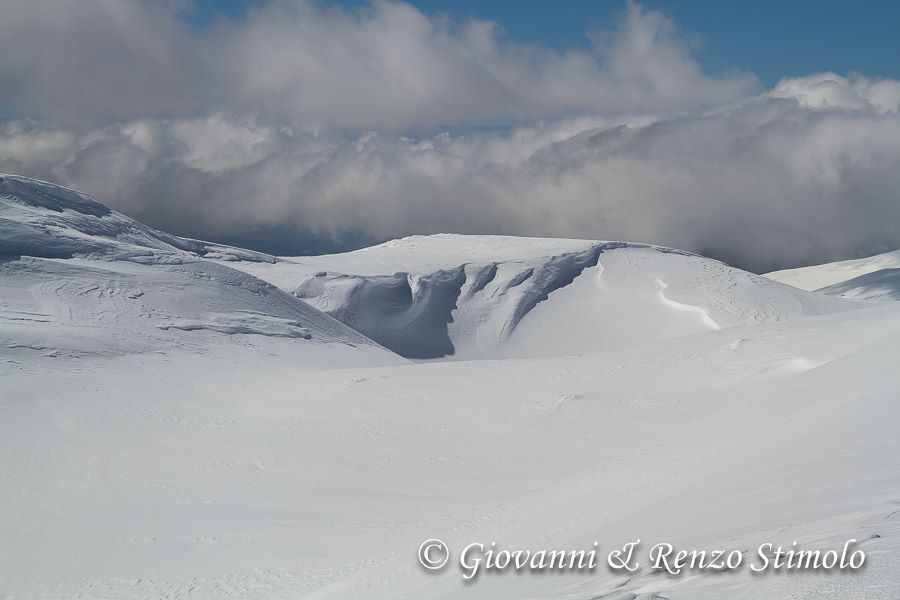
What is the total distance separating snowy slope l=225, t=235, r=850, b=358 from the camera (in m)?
72.6

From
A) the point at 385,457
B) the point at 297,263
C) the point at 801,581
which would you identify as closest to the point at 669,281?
the point at 297,263

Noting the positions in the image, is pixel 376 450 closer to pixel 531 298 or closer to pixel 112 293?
pixel 112 293

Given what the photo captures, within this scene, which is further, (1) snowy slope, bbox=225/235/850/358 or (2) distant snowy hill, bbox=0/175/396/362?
(1) snowy slope, bbox=225/235/850/358

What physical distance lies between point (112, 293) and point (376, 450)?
96.4 feet

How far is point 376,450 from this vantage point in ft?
79.2

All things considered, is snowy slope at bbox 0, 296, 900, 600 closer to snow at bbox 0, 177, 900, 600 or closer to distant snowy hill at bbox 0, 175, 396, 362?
snow at bbox 0, 177, 900, 600

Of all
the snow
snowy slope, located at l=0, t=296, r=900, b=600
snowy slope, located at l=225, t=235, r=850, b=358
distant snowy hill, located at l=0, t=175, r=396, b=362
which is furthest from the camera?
snowy slope, located at l=225, t=235, r=850, b=358

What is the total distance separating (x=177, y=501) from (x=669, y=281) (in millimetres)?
68341

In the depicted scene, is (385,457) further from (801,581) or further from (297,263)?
(297,263)

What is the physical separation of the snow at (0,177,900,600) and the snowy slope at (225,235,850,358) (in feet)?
79.3

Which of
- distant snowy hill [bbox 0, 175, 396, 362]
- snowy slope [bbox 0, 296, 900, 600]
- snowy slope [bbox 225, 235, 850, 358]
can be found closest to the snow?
snowy slope [bbox 0, 296, 900, 600]

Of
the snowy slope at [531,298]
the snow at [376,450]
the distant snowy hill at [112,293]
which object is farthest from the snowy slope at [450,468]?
the snowy slope at [531,298]

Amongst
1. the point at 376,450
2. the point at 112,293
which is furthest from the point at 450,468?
the point at 112,293

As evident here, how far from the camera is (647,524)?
12180mm
